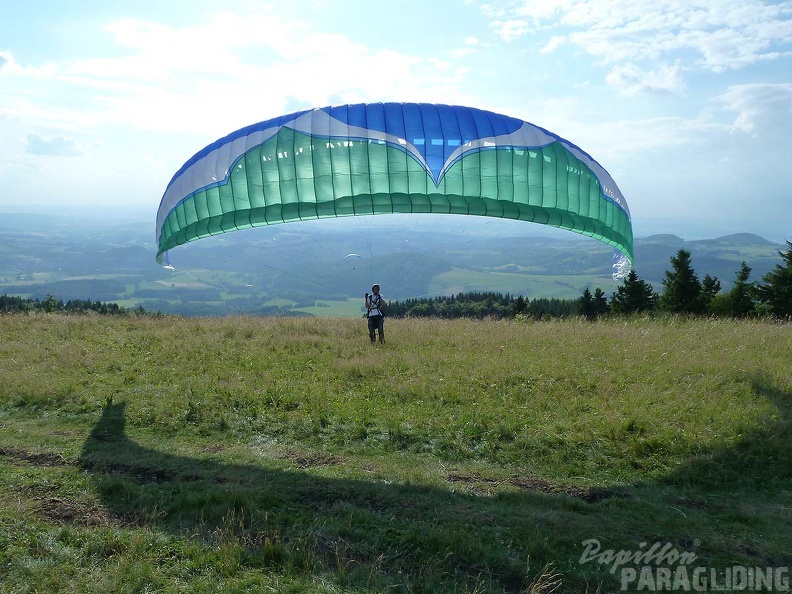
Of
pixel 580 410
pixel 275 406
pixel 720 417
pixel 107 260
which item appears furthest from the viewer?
pixel 107 260

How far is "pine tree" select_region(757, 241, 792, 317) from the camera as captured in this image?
2531 cm

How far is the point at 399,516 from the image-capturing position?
590 centimetres

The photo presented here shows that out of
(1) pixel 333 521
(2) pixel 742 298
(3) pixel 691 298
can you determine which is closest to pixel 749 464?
(1) pixel 333 521

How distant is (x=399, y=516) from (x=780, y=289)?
88.8 feet

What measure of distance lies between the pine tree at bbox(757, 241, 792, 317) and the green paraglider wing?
62.6ft

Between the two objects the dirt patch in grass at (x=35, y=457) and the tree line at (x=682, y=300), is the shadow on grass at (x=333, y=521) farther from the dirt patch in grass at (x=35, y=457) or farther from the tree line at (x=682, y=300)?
the tree line at (x=682, y=300)

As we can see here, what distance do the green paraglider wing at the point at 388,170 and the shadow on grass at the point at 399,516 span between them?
5.93 m

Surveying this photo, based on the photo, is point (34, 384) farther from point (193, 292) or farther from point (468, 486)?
point (193, 292)

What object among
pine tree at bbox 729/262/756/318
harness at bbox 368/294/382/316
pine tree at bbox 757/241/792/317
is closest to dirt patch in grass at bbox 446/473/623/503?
harness at bbox 368/294/382/316

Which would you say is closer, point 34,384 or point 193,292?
point 34,384

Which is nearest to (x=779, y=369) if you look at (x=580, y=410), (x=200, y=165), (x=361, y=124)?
(x=580, y=410)

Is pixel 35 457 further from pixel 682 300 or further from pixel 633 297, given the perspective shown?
pixel 633 297

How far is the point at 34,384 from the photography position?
1101 centimetres

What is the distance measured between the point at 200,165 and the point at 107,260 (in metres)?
187
